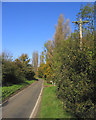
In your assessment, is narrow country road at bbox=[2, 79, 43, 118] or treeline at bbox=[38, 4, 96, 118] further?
narrow country road at bbox=[2, 79, 43, 118]

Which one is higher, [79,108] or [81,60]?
[81,60]

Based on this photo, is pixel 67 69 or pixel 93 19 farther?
pixel 93 19

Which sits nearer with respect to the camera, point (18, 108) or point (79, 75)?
point (79, 75)

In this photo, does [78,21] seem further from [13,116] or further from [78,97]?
[13,116]

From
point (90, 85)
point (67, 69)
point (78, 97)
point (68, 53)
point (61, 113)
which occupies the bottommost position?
point (61, 113)

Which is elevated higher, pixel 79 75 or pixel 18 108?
pixel 79 75

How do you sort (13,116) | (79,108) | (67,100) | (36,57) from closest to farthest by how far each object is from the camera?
1. (79,108)
2. (67,100)
3. (13,116)
4. (36,57)

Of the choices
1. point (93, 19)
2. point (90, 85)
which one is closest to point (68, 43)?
point (93, 19)

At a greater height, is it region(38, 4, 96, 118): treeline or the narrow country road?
region(38, 4, 96, 118): treeline

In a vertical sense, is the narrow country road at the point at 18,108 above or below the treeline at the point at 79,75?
below

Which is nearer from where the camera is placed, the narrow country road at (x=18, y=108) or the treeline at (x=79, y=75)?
the treeline at (x=79, y=75)

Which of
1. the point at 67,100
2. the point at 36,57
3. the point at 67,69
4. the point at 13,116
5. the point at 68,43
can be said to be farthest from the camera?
the point at 36,57

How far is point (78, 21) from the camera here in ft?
19.2

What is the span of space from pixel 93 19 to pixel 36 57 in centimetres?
4887
